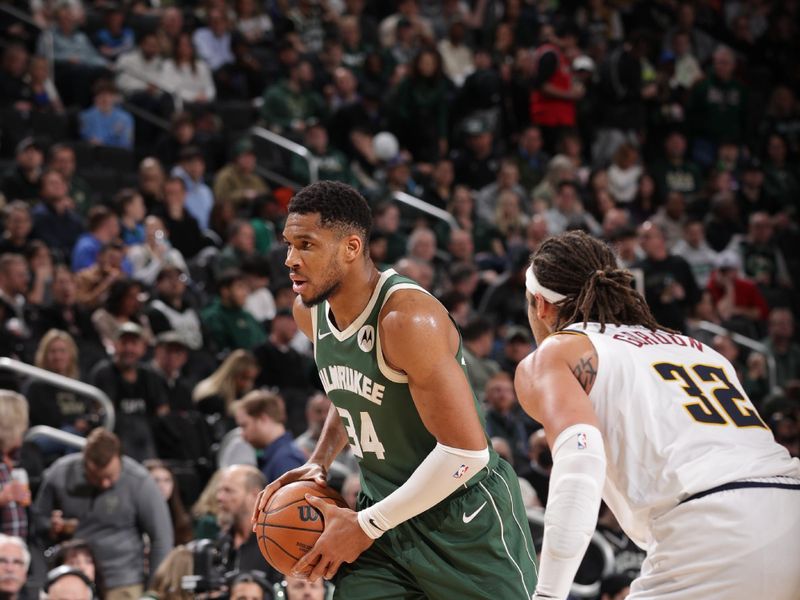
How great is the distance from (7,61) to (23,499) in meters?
6.39

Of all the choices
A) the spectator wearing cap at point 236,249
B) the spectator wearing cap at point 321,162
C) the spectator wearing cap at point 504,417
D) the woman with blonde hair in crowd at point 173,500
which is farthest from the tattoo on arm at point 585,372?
the spectator wearing cap at point 321,162

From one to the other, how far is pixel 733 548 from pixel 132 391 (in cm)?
644

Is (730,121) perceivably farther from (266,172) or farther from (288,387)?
(288,387)

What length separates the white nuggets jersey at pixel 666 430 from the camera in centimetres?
328

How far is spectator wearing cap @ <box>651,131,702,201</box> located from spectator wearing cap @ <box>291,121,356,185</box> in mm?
4116

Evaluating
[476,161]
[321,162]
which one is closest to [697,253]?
[476,161]

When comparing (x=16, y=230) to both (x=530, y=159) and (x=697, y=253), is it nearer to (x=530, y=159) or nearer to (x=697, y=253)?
(x=530, y=159)

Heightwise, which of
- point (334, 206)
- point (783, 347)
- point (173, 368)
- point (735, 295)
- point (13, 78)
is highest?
point (13, 78)

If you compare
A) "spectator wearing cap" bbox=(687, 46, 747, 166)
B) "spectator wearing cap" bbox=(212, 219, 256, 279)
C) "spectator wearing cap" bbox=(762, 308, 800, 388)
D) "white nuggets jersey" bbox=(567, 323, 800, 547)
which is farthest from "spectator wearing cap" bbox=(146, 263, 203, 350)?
"spectator wearing cap" bbox=(687, 46, 747, 166)

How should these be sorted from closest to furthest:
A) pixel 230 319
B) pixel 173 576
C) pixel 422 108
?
pixel 173 576 < pixel 230 319 < pixel 422 108

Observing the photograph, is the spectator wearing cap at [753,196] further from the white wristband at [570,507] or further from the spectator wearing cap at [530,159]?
the white wristband at [570,507]

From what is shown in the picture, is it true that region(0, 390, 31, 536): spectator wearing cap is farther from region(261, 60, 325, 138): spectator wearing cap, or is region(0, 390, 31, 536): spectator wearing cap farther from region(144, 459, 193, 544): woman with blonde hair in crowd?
region(261, 60, 325, 138): spectator wearing cap

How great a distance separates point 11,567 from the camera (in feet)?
21.4

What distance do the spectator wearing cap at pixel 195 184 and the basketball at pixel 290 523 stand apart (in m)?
8.19
